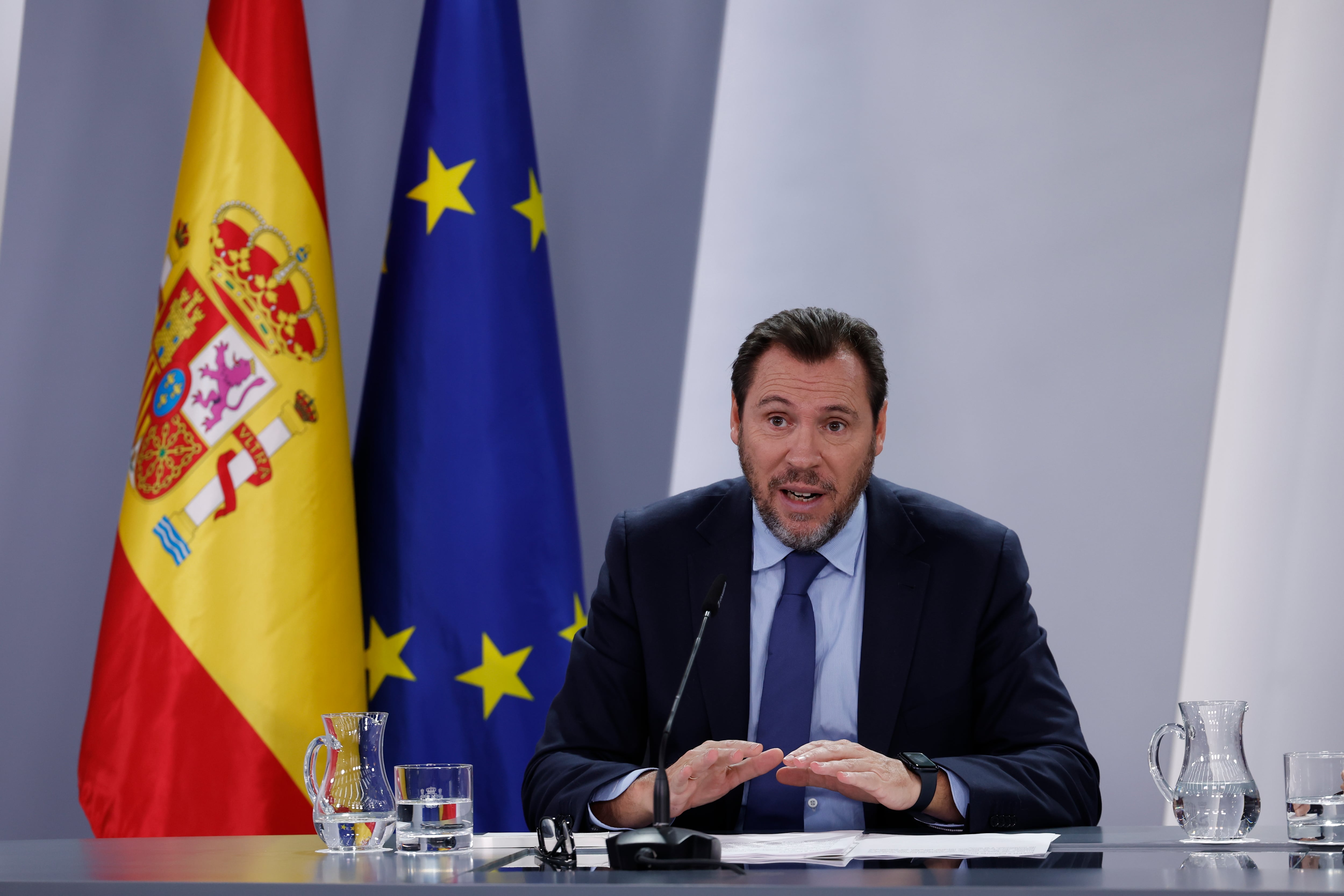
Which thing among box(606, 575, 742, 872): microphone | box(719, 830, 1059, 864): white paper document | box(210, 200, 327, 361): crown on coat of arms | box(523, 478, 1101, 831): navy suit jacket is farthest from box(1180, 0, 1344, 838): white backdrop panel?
box(210, 200, 327, 361): crown on coat of arms

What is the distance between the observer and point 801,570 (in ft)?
6.31

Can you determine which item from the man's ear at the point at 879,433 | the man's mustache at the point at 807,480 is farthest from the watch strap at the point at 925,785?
the man's ear at the point at 879,433

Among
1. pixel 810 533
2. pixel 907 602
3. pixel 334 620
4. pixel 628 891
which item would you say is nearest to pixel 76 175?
pixel 334 620

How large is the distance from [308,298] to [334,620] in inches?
26.6

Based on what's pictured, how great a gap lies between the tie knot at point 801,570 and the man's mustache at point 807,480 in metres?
0.11

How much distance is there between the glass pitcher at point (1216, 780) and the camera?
1.28 meters

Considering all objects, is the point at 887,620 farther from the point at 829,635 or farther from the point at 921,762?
the point at 921,762

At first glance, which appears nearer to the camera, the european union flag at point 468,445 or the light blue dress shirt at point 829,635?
the light blue dress shirt at point 829,635

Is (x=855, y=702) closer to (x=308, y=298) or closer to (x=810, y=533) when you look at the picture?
(x=810, y=533)

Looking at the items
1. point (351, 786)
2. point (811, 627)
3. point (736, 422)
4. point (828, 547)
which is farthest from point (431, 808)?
point (736, 422)

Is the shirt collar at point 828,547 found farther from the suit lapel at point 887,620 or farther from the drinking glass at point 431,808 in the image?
the drinking glass at point 431,808

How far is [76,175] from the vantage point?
2885 millimetres

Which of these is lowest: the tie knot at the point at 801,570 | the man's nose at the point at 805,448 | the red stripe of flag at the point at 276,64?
the tie knot at the point at 801,570

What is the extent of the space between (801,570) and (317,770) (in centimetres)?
86
